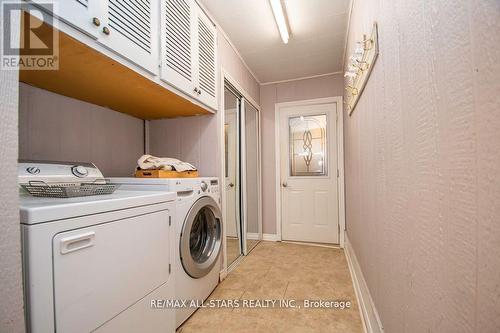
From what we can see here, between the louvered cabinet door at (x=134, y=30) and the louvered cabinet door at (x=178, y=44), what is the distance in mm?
60

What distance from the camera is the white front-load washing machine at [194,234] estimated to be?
4.57 feet

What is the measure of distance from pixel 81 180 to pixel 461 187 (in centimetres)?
167

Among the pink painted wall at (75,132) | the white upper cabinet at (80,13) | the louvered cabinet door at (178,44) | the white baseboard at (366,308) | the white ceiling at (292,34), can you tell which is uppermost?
the white ceiling at (292,34)

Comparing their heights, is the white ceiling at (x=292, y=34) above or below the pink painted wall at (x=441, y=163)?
above

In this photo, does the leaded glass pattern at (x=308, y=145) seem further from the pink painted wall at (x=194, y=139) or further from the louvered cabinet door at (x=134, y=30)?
the louvered cabinet door at (x=134, y=30)

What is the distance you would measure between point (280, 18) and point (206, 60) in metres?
0.74

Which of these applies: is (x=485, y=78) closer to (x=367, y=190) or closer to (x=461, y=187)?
(x=461, y=187)

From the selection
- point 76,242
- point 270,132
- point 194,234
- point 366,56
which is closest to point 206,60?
point 366,56

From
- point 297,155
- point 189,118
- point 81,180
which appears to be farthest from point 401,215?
point 297,155

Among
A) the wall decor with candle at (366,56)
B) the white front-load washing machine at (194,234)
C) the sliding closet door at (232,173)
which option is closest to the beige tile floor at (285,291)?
the white front-load washing machine at (194,234)

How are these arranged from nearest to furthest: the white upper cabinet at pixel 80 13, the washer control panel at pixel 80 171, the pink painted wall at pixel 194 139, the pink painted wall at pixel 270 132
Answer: the white upper cabinet at pixel 80 13 → the washer control panel at pixel 80 171 → the pink painted wall at pixel 194 139 → the pink painted wall at pixel 270 132

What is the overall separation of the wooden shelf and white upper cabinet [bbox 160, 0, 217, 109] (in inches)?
4.1

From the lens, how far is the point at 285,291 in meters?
1.87

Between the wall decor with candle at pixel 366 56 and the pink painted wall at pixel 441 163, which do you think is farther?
the wall decor with candle at pixel 366 56
